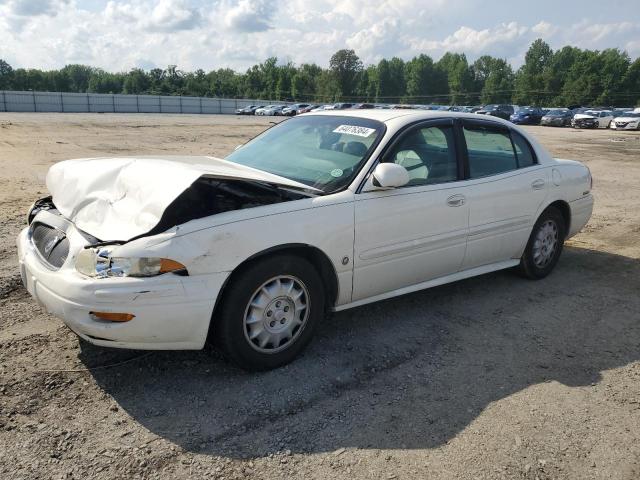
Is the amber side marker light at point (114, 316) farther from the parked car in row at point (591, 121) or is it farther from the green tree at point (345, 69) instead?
the green tree at point (345, 69)

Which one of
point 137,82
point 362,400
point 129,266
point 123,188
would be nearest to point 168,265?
point 129,266

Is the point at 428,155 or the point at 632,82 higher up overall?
the point at 632,82

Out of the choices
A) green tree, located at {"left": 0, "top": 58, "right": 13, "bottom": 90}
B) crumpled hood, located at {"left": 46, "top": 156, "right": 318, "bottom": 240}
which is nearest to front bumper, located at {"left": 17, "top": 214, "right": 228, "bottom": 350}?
crumpled hood, located at {"left": 46, "top": 156, "right": 318, "bottom": 240}

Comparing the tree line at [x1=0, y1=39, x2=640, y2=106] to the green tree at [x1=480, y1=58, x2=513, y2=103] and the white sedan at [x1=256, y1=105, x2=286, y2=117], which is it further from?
the white sedan at [x1=256, y1=105, x2=286, y2=117]

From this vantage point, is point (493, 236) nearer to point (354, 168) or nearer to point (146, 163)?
point (354, 168)

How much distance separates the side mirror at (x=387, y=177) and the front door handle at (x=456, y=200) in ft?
2.17

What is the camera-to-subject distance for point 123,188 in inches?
140

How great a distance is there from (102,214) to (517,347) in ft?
9.93

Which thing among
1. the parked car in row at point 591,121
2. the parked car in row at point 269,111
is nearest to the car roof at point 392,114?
the parked car in row at point 591,121

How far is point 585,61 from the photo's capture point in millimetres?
94375

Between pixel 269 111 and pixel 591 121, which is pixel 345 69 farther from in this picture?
pixel 591 121

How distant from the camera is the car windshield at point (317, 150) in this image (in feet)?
12.9

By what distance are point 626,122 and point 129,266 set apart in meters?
42.3

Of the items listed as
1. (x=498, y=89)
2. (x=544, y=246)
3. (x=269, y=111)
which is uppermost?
(x=498, y=89)
